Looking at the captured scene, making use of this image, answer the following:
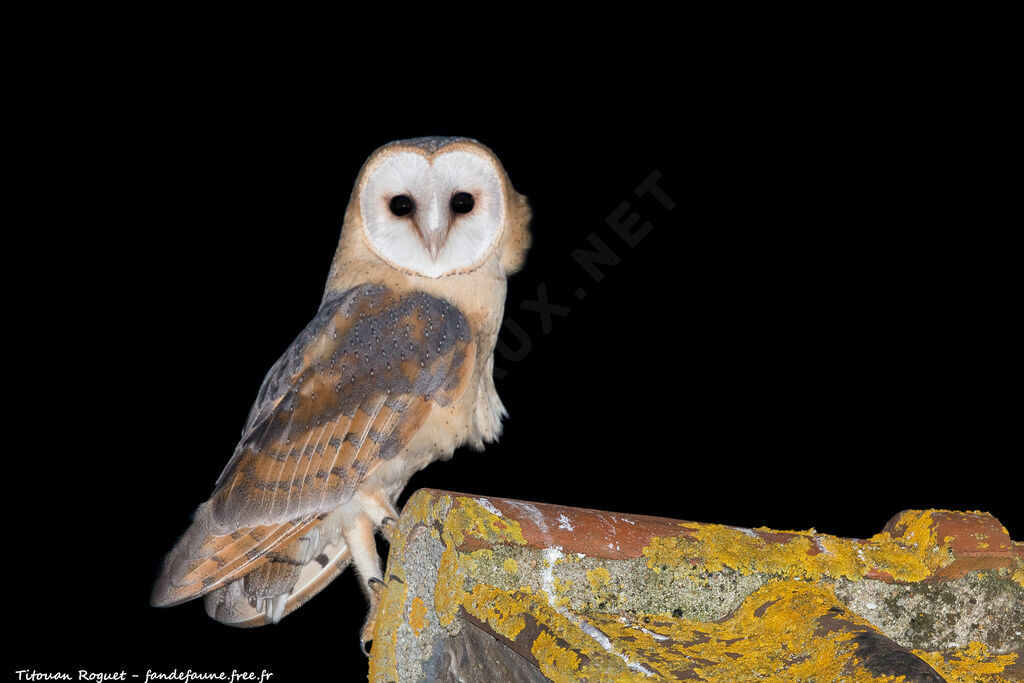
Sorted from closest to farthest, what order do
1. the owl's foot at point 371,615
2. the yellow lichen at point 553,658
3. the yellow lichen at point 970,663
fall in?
the yellow lichen at point 553,658 < the yellow lichen at point 970,663 < the owl's foot at point 371,615

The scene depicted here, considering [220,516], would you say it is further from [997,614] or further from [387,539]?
[997,614]

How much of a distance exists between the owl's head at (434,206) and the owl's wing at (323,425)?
0.11 meters

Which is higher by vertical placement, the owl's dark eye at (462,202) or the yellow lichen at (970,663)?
the owl's dark eye at (462,202)

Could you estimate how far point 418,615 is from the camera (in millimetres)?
1166

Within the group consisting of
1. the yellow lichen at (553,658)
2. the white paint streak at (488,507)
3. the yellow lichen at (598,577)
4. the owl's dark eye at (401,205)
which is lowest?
the yellow lichen at (598,577)

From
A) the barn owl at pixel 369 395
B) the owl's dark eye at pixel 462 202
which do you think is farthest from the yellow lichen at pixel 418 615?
the owl's dark eye at pixel 462 202

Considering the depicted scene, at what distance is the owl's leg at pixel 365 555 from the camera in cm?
177

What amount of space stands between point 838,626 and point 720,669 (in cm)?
14

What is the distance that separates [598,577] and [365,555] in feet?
2.74

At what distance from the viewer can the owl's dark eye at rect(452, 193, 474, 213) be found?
2.00 m

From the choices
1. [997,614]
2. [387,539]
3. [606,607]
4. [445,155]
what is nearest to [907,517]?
[997,614]

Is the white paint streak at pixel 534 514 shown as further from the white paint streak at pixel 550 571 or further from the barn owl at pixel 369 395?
the barn owl at pixel 369 395

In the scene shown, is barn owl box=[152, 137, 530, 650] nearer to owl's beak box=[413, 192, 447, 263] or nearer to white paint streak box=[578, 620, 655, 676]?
owl's beak box=[413, 192, 447, 263]

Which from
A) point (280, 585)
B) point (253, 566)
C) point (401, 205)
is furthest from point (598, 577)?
point (401, 205)
